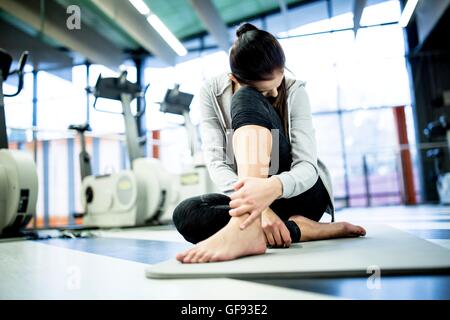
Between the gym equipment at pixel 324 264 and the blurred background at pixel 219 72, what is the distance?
519mm

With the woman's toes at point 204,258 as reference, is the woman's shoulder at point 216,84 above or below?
above

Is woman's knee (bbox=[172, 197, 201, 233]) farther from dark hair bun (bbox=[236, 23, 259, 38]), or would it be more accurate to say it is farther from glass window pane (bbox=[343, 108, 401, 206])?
glass window pane (bbox=[343, 108, 401, 206])

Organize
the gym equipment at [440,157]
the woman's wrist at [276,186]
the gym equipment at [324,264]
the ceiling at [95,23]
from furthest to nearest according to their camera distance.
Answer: the gym equipment at [440,157]
the ceiling at [95,23]
the woman's wrist at [276,186]
the gym equipment at [324,264]

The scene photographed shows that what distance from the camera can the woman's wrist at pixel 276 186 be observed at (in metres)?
0.82

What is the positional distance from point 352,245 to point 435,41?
5.89 metres

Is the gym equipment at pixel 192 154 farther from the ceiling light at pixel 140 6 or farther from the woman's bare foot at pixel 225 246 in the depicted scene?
the woman's bare foot at pixel 225 246

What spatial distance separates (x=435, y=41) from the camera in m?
5.76

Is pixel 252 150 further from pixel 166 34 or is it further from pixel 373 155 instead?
pixel 373 155

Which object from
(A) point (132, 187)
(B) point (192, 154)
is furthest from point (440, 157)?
(A) point (132, 187)

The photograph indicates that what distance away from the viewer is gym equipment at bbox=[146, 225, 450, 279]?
0.67 metres

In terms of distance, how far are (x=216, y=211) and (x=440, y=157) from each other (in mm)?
5697

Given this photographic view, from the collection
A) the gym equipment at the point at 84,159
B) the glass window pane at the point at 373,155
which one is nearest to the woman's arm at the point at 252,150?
the gym equipment at the point at 84,159
